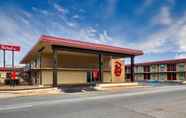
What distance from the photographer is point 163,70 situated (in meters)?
53.6

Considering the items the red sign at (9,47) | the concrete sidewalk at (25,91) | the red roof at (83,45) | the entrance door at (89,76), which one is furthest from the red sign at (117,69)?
the red sign at (9,47)

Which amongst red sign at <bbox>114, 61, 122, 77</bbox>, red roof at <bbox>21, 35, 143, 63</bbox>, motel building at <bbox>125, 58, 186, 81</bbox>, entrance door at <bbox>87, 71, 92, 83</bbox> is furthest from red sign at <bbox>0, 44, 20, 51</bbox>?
motel building at <bbox>125, 58, 186, 81</bbox>

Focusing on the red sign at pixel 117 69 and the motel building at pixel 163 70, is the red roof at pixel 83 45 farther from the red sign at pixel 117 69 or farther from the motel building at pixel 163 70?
the motel building at pixel 163 70

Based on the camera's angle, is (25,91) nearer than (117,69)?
Yes

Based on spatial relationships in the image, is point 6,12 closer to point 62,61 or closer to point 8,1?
point 8,1

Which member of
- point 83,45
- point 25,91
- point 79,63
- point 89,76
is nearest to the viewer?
point 25,91

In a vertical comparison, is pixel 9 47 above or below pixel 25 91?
above

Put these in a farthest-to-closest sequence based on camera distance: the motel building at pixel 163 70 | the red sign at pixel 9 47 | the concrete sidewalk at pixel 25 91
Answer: the motel building at pixel 163 70 < the red sign at pixel 9 47 < the concrete sidewalk at pixel 25 91

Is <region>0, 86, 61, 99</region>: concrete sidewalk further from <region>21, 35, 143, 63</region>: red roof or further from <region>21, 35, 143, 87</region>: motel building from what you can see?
<region>21, 35, 143, 87</region>: motel building

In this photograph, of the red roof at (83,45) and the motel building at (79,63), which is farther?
the motel building at (79,63)

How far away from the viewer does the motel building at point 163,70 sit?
50094 millimetres

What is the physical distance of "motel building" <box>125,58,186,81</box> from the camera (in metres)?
50.1

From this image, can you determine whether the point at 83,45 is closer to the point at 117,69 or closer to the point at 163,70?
the point at 117,69

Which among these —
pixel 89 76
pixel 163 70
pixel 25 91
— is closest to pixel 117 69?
pixel 89 76
